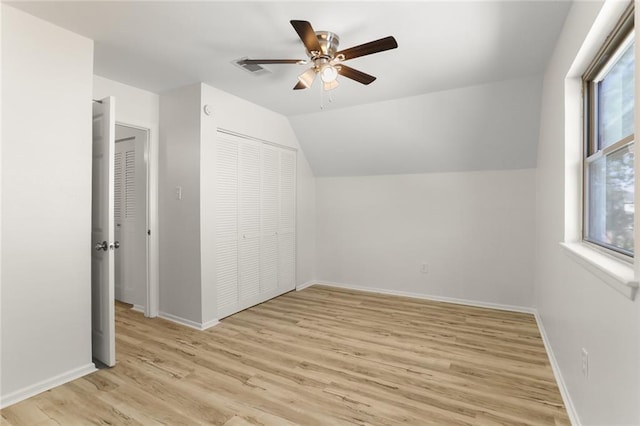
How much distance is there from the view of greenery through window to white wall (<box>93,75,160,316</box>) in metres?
3.81

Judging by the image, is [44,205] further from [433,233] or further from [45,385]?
[433,233]

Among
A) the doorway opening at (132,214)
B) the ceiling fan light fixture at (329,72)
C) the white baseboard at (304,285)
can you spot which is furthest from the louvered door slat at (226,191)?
the ceiling fan light fixture at (329,72)

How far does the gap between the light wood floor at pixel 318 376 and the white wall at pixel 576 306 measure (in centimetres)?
34

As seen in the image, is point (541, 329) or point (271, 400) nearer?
point (271, 400)

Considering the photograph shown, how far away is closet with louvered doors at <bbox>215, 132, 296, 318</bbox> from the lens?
3.59m

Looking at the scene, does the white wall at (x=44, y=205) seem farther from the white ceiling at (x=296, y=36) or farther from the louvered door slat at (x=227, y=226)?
the louvered door slat at (x=227, y=226)

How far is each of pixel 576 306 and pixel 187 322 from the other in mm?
3284

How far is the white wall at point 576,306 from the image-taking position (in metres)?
1.20

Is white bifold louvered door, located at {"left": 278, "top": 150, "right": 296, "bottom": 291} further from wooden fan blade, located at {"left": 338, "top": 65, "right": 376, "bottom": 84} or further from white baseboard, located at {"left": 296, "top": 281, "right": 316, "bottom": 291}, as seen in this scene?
wooden fan blade, located at {"left": 338, "top": 65, "right": 376, "bottom": 84}

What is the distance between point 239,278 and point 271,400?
1.89 metres

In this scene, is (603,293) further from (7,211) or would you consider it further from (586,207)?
(7,211)

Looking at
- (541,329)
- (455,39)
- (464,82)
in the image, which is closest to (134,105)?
(455,39)

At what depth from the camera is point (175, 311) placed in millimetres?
3506

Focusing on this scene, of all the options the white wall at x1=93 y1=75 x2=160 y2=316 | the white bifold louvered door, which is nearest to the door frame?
the white wall at x1=93 y1=75 x2=160 y2=316
